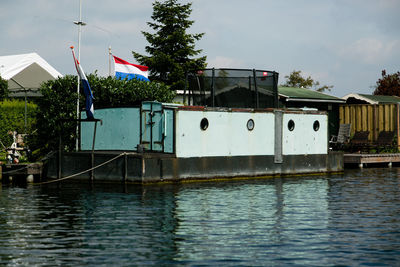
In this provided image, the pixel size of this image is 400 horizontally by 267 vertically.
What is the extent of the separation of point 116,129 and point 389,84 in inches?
1883

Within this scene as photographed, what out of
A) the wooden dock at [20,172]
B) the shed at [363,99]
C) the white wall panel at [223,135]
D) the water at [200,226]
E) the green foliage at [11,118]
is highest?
the shed at [363,99]

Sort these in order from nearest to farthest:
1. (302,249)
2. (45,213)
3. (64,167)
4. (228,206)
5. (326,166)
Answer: (302,249) < (45,213) < (228,206) < (64,167) < (326,166)

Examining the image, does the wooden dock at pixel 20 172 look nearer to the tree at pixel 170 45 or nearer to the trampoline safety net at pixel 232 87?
the trampoline safety net at pixel 232 87

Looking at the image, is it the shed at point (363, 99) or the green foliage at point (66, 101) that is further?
the shed at point (363, 99)

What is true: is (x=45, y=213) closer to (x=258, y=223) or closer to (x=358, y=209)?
(x=258, y=223)

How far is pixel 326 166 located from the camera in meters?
28.5

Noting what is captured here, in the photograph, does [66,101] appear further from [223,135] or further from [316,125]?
[316,125]

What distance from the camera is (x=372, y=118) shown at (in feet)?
122

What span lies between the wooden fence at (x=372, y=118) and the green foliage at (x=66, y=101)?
1538cm

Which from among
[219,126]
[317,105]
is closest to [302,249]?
[219,126]

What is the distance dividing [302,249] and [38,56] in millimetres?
43609

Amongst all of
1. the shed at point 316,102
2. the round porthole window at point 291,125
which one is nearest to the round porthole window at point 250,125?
the round porthole window at point 291,125

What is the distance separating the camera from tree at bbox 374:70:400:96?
6500 cm

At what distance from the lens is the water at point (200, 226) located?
33.0 ft
